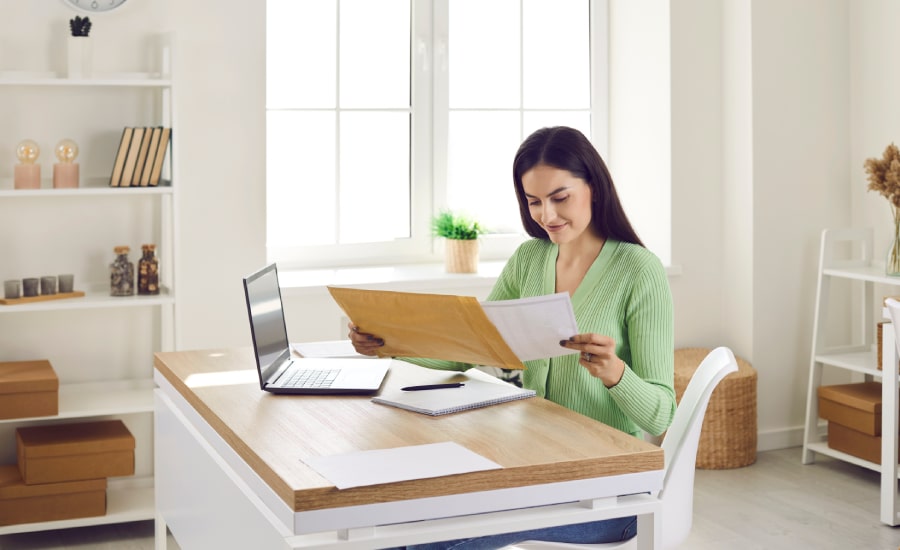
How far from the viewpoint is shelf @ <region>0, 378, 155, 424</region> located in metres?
3.34

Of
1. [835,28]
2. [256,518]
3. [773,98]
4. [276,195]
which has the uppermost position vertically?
[835,28]

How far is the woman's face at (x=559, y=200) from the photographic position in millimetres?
2359

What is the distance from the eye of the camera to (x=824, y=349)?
4289 millimetres

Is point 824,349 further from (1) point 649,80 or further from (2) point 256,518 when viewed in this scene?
(2) point 256,518

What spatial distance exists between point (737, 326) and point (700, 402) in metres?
2.48

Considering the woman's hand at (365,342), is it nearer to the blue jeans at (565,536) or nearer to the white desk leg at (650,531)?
the blue jeans at (565,536)

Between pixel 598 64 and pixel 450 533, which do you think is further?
pixel 598 64

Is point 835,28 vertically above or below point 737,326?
above

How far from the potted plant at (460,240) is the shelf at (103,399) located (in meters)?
1.25

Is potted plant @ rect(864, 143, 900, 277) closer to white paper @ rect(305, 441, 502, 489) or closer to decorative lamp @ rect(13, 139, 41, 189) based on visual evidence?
white paper @ rect(305, 441, 502, 489)

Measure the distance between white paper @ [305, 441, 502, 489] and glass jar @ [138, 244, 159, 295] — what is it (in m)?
1.92

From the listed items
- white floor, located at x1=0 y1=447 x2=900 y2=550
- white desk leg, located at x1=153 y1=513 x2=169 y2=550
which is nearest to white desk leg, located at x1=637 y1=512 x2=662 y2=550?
white desk leg, located at x1=153 y1=513 x2=169 y2=550

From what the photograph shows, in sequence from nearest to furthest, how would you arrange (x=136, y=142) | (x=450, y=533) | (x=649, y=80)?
(x=450, y=533)
(x=136, y=142)
(x=649, y=80)

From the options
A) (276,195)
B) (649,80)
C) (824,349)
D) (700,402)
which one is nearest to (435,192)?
(276,195)
